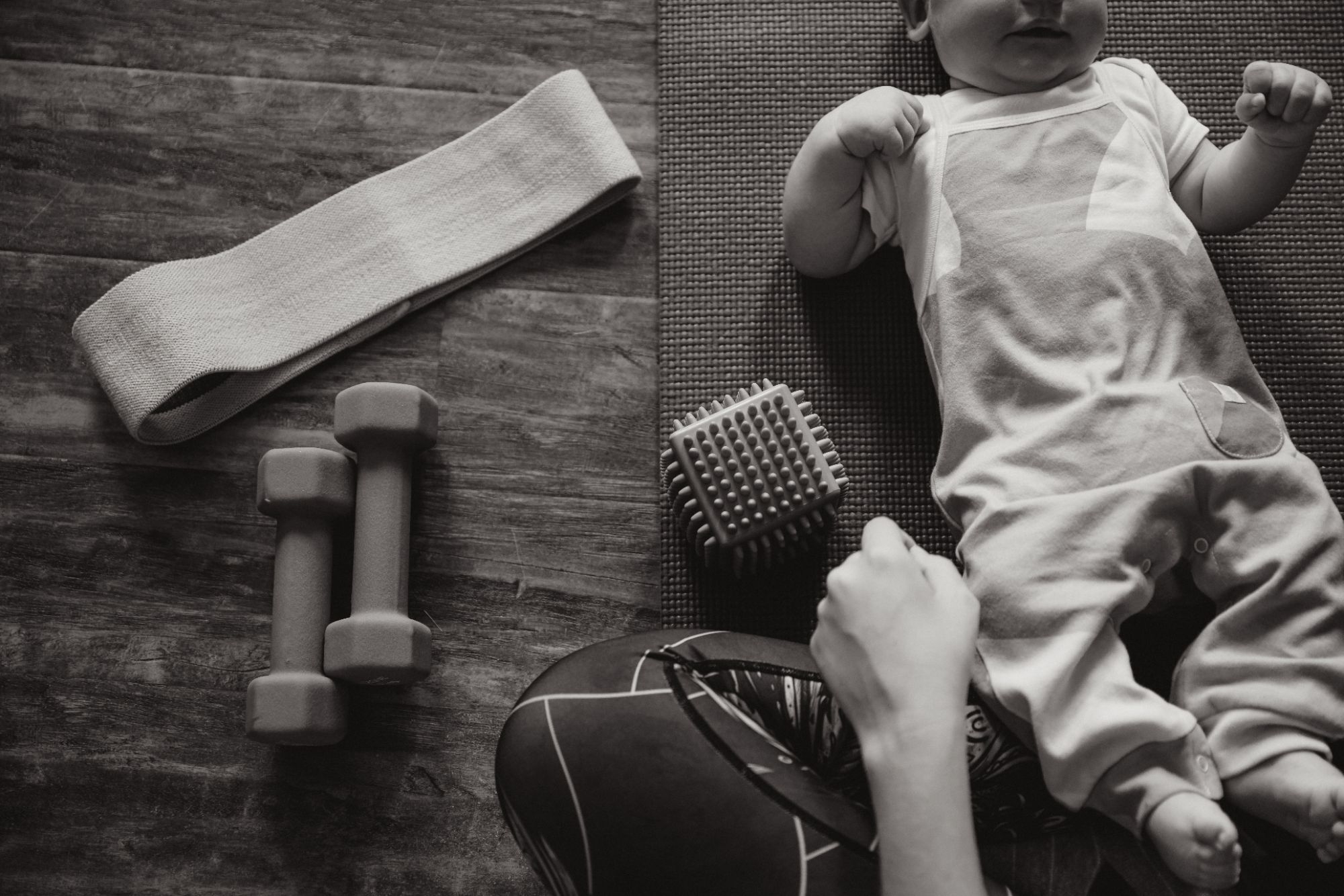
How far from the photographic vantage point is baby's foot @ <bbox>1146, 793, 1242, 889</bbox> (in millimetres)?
594

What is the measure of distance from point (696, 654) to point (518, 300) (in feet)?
1.27

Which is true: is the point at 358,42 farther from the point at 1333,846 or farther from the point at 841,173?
the point at 1333,846

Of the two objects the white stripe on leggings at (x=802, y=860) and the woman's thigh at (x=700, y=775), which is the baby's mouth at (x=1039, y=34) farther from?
the white stripe on leggings at (x=802, y=860)

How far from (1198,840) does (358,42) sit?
942mm

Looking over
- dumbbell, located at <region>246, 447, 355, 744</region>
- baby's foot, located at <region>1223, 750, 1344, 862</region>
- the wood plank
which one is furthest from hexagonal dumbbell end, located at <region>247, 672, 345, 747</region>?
baby's foot, located at <region>1223, 750, 1344, 862</region>

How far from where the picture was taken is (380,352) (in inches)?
35.4

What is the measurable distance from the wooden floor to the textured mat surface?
44 millimetres

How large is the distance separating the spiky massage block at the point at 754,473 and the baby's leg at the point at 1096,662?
122 millimetres

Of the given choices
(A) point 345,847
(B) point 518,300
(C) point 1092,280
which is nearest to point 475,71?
(B) point 518,300

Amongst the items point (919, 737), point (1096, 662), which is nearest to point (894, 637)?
point (919, 737)

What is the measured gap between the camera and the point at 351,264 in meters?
0.90

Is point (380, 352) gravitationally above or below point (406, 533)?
above

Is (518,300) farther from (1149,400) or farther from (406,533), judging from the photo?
(1149,400)

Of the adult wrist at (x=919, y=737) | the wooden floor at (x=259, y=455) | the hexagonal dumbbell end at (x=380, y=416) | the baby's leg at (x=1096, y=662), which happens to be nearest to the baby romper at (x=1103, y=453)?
the baby's leg at (x=1096, y=662)
